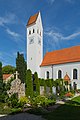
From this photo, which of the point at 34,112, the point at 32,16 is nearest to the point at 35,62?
the point at 32,16

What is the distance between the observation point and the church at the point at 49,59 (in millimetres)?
42994

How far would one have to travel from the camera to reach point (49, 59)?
1919 inches

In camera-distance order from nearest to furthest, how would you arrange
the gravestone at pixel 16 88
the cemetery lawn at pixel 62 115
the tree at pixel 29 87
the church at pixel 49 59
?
1. the cemetery lawn at pixel 62 115
2. the gravestone at pixel 16 88
3. the tree at pixel 29 87
4. the church at pixel 49 59

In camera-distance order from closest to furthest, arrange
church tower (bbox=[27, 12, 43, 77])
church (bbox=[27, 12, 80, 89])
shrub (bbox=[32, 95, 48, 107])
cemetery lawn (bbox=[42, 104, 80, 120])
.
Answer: cemetery lawn (bbox=[42, 104, 80, 120]), shrub (bbox=[32, 95, 48, 107]), church (bbox=[27, 12, 80, 89]), church tower (bbox=[27, 12, 43, 77])

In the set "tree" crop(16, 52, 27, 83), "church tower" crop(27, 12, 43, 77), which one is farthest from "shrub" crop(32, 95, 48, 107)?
"church tower" crop(27, 12, 43, 77)

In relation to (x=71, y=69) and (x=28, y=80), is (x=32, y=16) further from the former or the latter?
(x=28, y=80)

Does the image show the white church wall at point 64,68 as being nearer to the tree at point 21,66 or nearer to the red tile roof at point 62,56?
the red tile roof at point 62,56

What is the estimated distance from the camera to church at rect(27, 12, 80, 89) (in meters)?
43.0

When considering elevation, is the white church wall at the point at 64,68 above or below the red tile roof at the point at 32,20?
below

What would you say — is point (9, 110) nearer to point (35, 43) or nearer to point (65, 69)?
point (65, 69)

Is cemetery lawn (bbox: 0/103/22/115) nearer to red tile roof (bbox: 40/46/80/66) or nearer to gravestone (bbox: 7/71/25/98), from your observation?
gravestone (bbox: 7/71/25/98)

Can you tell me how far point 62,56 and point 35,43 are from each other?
8068 mm

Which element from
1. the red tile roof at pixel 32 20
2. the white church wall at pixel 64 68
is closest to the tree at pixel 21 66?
the white church wall at pixel 64 68

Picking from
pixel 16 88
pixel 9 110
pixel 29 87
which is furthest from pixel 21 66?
pixel 9 110
